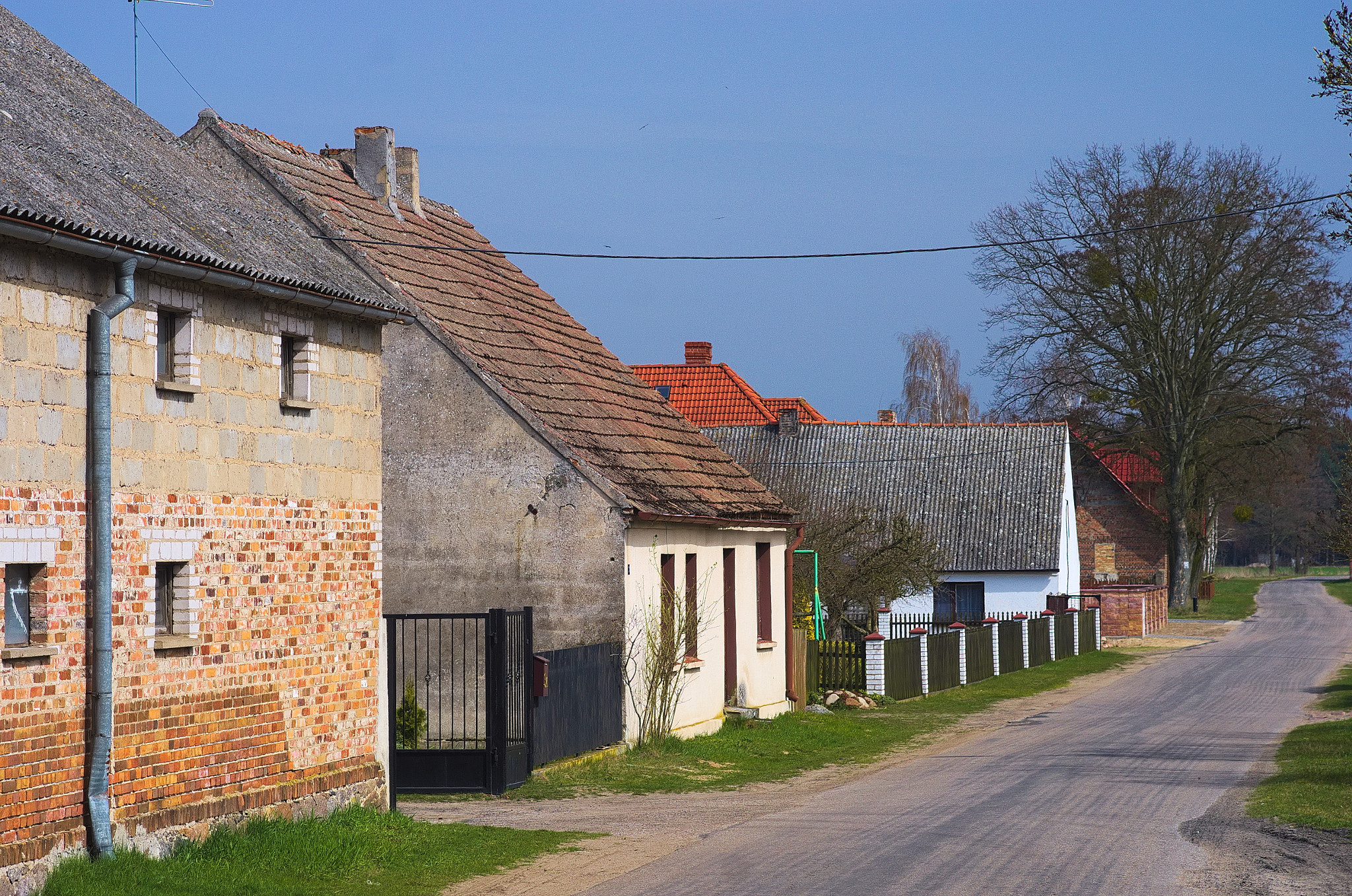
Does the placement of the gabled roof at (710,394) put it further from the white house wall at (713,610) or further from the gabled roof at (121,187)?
the gabled roof at (121,187)

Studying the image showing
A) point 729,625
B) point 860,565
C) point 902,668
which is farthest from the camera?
point 860,565

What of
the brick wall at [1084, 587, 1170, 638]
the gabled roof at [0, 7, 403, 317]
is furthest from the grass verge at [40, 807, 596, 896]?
the brick wall at [1084, 587, 1170, 638]

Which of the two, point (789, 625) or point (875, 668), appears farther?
point (875, 668)

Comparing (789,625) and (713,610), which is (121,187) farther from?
(789,625)

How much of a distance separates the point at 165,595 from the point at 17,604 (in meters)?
1.54

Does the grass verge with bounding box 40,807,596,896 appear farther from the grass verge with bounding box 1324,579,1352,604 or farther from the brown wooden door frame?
the grass verge with bounding box 1324,579,1352,604

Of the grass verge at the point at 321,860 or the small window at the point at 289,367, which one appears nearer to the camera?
the grass verge at the point at 321,860

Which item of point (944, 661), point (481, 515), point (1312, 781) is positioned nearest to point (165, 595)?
point (481, 515)

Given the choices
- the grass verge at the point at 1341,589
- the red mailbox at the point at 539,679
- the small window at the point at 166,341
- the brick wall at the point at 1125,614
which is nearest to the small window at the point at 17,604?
the small window at the point at 166,341

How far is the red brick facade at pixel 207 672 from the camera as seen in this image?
9117 millimetres

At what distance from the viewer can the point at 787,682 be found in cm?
2303

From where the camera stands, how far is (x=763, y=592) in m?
22.4

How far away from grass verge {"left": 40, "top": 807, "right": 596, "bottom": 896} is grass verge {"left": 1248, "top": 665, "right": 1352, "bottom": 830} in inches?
250

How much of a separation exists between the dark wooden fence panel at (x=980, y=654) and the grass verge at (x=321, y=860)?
18.6 m
